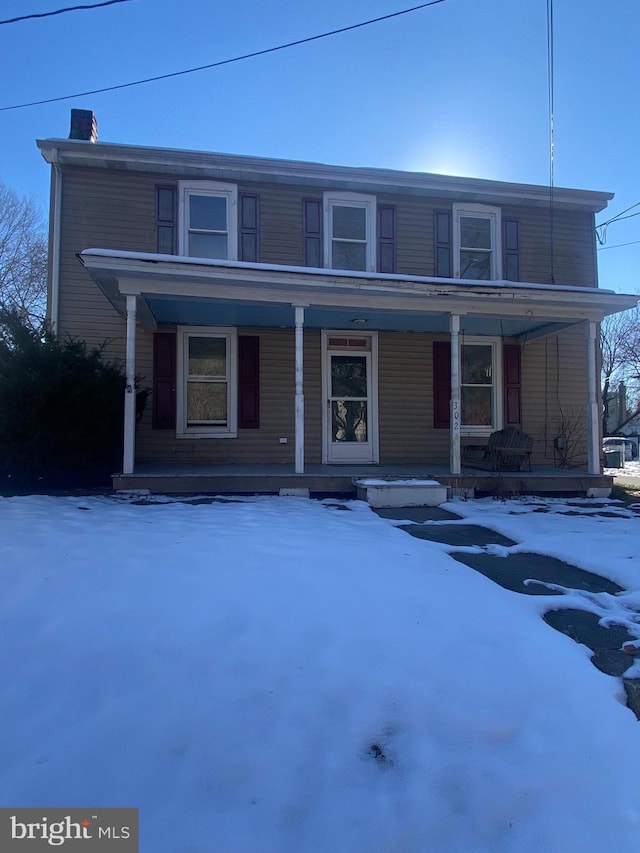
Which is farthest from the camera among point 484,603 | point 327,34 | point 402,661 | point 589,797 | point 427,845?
point 327,34

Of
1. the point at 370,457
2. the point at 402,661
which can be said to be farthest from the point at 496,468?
the point at 402,661

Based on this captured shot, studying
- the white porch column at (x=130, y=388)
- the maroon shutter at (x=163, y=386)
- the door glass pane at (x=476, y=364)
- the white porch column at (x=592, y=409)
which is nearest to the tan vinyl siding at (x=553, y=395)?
the door glass pane at (x=476, y=364)

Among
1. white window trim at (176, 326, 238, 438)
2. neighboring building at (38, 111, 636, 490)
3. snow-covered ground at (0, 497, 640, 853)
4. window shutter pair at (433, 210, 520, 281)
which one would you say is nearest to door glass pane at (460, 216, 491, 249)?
neighboring building at (38, 111, 636, 490)

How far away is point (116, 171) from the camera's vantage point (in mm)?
8531

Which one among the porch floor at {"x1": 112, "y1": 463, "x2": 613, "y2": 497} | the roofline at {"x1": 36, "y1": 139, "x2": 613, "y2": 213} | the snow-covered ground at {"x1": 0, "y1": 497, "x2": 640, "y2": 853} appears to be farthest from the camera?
the roofline at {"x1": 36, "y1": 139, "x2": 613, "y2": 213}

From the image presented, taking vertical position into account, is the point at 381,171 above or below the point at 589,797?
above

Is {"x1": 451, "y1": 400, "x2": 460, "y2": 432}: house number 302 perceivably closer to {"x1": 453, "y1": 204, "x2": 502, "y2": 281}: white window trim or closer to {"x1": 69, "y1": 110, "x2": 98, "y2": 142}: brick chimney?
{"x1": 453, "y1": 204, "x2": 502, "y2": 281}: white window trim

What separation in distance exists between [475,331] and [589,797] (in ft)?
27.4

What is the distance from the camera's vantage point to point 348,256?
9.16 meters

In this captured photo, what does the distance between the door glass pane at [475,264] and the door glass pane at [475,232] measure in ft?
0.48

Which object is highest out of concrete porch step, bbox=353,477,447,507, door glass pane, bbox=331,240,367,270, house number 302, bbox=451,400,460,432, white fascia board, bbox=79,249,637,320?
door glass pane, bbox=331,240,367,270

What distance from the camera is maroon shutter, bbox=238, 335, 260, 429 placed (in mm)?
8797

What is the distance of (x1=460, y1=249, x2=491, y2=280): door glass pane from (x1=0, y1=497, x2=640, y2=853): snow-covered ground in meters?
7.24

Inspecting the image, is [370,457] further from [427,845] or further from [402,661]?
[427,845]
